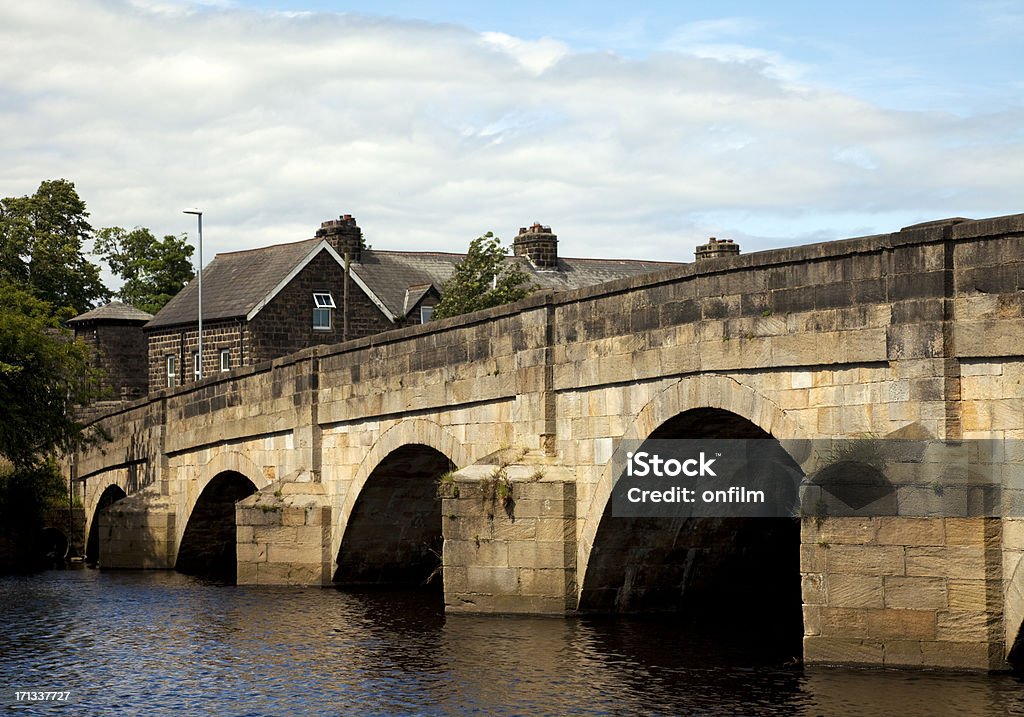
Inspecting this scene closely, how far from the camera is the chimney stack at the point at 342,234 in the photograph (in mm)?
54688

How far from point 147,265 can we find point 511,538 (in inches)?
2218

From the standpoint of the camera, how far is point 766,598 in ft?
73.1

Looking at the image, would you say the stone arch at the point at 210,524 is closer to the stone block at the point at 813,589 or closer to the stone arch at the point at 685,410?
the stone arch at the point at 685,410

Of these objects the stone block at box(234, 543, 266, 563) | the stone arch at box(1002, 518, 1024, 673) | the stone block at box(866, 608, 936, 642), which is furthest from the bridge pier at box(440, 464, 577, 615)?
the stone block at box(234, 543, 266, 563)

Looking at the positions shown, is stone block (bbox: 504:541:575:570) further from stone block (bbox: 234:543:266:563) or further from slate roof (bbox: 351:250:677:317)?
slate roof (bbox: 351:250:677:317)

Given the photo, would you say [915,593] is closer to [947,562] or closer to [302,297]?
[947,562]

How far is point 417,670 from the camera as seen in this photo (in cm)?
1723

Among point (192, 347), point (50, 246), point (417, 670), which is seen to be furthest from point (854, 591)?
point (50, 246)

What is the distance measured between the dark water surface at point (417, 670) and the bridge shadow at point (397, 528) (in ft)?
8.07

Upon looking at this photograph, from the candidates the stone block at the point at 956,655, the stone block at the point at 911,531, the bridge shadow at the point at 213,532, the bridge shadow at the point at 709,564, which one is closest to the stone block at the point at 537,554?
the bridge shadow at the point at 709,564

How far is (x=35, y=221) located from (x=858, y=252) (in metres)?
59.4

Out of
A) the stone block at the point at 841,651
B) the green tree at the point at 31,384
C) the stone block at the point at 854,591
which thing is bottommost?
the stone block at the point at 841,651

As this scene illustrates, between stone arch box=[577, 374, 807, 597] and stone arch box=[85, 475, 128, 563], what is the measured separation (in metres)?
23.4

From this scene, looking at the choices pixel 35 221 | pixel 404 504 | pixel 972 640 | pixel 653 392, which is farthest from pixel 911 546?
pixel 35 221
